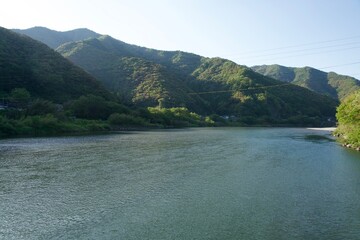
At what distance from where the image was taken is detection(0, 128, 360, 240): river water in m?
9.70

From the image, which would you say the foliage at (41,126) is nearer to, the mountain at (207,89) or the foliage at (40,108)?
the foliage at (40,108)

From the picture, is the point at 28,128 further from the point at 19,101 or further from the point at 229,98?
the point at 229,98

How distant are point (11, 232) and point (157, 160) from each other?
13.6m

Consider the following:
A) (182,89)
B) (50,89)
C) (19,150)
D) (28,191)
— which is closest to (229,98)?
(182,89)

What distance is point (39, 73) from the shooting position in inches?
2950

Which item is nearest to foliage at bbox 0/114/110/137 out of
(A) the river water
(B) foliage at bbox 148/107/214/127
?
(A) the river water

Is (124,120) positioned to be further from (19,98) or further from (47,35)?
(47,35)

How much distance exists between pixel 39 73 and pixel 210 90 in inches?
2397

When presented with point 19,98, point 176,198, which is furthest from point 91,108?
point 176,198

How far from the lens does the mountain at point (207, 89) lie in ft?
333

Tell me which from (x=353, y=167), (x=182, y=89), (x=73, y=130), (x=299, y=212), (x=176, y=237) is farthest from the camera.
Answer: (x=182, y=89)

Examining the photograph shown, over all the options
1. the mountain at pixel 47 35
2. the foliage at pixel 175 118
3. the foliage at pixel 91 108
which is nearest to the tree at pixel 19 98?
the foliage at pixel 91 108

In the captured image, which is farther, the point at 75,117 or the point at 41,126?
the point at 75,117

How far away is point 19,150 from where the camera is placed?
2603cm
